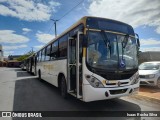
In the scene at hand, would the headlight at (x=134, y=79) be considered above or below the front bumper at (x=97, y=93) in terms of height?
above

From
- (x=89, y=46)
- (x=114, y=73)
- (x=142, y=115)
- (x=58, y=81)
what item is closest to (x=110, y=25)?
(x=89, y=46)

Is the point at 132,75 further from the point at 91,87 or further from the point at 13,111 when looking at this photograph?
the point at 13,111

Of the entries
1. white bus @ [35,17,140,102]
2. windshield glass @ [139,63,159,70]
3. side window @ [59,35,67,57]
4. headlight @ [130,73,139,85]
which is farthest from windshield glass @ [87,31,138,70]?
windshield glass @ [139,63,159,70]

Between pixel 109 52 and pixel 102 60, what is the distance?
43cm

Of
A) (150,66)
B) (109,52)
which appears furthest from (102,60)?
(150,66)

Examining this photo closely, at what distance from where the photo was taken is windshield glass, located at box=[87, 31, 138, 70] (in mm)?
6203

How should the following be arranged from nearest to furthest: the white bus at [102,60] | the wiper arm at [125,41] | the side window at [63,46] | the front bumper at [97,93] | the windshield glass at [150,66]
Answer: the front bumper at [97,93]
the white bus at [102,60]
the wiper arm at [125,41]
the side window at [63,46]
the windshield glass at [150,66]

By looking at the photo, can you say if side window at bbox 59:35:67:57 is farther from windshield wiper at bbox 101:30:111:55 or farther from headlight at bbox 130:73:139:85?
headlight at bbox 130:73:139:85

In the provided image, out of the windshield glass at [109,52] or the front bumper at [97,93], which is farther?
the windshield glass at [109,52]

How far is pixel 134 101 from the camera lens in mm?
8008

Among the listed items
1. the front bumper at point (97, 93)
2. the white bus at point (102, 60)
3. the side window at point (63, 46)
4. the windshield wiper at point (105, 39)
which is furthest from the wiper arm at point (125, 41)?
the side window at point (63, 46)

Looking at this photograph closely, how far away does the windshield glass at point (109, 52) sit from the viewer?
6203mm

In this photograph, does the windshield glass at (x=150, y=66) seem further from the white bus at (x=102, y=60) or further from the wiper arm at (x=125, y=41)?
the wiper arm at (x=125, y=41)

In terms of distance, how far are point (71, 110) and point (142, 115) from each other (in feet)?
7.86
